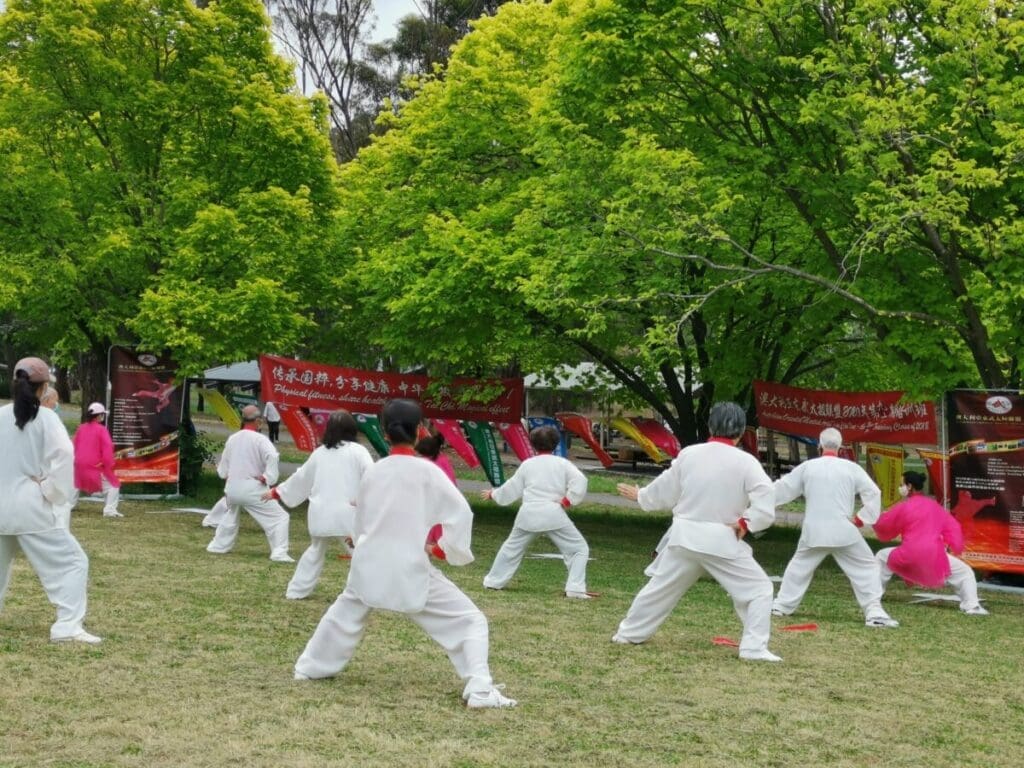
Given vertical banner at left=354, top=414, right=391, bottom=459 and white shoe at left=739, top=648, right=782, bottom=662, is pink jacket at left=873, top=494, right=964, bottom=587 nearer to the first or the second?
white shoe at left=739, top=648, right=782, bottom=662

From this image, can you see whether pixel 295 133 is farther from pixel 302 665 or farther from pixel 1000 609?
pixel 302 665

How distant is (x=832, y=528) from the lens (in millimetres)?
10789

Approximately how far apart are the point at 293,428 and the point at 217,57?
6659 mm

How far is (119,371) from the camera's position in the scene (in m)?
20.6

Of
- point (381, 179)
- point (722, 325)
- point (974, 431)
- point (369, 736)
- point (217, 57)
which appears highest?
point (217, 57)

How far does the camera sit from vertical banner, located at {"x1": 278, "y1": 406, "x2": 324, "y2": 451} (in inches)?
762

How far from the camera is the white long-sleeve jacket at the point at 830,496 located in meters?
10.8

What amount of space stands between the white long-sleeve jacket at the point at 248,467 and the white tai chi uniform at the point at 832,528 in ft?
18.8

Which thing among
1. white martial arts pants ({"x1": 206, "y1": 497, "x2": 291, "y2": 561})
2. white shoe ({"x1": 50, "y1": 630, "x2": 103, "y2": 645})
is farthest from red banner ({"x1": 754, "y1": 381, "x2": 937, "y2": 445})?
white shoe ({"x1": 50, "y1": 630, "x2": 103, "y2": 645})

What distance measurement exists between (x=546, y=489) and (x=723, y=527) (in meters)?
3.41

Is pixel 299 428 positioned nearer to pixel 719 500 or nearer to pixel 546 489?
pixel 546 489

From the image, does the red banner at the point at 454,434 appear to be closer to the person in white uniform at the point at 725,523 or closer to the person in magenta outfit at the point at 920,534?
the person in magenta outfit at the point at 920,534

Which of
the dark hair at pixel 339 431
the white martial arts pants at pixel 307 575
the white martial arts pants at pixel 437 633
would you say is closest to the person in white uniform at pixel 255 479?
the dark hair at pixel 339 431

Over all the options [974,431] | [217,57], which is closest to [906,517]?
[974,431]
